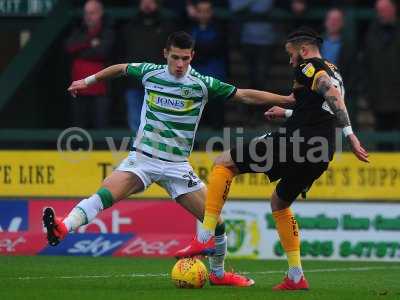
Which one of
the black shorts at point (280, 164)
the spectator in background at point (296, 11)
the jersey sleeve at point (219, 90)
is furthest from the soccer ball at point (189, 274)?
the spectator in background at point (296, 11)

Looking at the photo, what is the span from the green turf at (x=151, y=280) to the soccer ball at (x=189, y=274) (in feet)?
0.38

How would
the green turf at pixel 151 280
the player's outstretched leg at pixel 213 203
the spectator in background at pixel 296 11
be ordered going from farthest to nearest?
the spectator in background at pixel 296 11 → the player's outstretched leg at pixel 213 203 → the green turf at pixel 151 280

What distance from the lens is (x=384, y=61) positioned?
1527 cm

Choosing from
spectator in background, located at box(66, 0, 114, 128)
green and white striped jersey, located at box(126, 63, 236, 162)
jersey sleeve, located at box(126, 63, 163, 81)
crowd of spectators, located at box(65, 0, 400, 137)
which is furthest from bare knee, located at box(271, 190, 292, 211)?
spectator in background, located at box(66, 0, 114, 128)

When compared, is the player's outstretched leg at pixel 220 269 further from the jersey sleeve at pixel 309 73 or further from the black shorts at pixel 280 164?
the jersey sleeve at pixel 309 73

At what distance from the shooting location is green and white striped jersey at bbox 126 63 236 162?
10.5 m

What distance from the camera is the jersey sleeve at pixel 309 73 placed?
391 inches

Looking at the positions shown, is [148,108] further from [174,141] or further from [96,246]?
[96,246]

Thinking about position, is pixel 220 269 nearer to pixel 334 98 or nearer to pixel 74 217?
pixel 74 217

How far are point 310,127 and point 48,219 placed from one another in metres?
2.32

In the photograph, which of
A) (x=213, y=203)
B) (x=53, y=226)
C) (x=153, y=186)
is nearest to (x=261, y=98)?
(x=213, y=203)

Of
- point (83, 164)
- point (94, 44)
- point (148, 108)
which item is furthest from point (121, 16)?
point (148, 108)

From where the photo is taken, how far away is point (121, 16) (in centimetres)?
1723

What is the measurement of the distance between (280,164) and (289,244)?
717 mm
